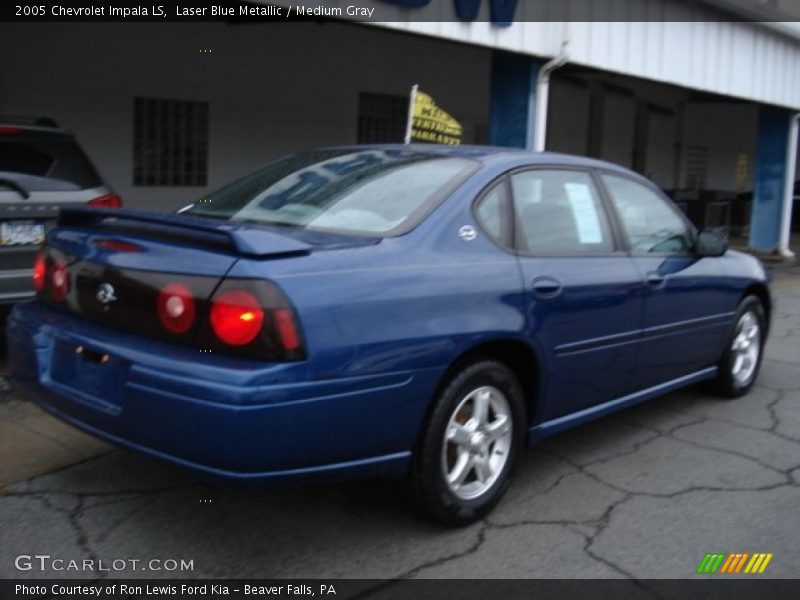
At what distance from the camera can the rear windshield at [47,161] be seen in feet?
17.6

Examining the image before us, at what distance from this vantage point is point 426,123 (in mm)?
7227

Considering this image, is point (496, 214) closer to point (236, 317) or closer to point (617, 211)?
point (617, 211)

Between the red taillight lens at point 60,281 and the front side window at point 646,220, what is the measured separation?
264 centimetres

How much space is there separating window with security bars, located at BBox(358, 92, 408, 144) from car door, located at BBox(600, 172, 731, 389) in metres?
8.01

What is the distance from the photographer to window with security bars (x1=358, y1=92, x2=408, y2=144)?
12.5m

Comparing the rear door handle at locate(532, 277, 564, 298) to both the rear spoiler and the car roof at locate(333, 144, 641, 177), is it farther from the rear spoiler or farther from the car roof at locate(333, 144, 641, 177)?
the rear spoiler

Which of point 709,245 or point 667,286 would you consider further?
point 709,245

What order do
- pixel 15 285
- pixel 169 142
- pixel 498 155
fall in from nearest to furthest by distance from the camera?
Answer: 1. pixel 498 155
2. pixel 15 285
3. pixel 169 142

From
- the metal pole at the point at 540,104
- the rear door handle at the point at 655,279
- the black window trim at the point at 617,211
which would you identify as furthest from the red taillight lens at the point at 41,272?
the metal pole at the point at 540,104

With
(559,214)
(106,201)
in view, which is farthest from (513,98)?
(559,214)

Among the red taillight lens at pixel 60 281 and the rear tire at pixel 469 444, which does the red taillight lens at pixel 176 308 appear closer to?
the red taillight lens at pixel 60 281

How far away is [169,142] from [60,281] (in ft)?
23.8

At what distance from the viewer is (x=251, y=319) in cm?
279

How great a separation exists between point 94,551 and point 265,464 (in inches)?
36.4
